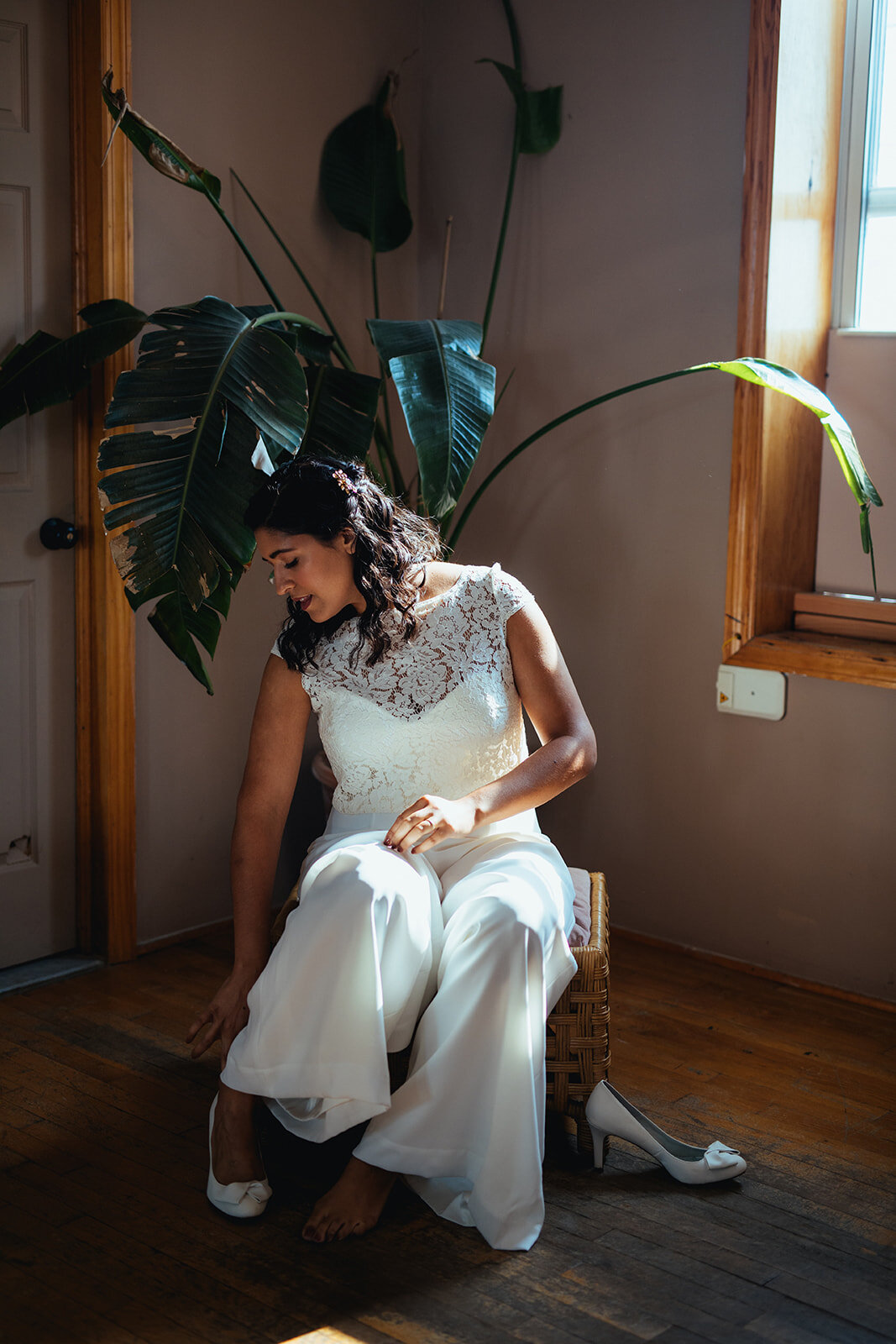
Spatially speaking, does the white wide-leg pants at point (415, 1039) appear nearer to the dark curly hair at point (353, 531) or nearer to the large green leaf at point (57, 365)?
the dark curly hair at point (353, 531)

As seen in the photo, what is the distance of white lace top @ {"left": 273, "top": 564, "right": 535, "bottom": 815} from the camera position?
79.4 inches

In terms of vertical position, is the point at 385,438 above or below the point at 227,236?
below

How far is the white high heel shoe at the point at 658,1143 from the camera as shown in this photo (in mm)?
1874

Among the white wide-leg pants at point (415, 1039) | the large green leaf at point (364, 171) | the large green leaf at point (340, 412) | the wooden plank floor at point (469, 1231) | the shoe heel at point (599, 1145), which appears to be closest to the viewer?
the wooden plank floor at point (469, 1231)

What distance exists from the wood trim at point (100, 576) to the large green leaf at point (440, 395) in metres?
0.60

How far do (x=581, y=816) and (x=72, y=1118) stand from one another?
4.47 feet

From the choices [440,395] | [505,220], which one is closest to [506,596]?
[440,395]

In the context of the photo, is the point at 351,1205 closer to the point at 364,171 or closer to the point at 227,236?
the point at 227,236

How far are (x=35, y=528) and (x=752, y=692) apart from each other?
152cm

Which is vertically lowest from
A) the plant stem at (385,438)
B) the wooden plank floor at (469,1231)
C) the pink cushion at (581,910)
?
the wooden plank floor at (469,1231)

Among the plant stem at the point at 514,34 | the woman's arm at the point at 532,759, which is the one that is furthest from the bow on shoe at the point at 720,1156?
the plant stem at the point at 514,34

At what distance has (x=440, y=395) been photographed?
219 centimetres

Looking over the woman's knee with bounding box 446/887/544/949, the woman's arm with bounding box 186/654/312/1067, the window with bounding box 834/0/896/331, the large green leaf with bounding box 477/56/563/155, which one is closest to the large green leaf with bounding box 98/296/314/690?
the woman's arm with bounding box 186/654/312/1067

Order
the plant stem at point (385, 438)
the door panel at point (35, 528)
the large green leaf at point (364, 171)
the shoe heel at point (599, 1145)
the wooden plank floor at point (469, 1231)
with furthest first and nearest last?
the large green leaf at point (364, 171) < the plant stem at point (385, 438) < the door panel at point (35, 528) < the shoe heel at point (599, 1145) < the wooden plank floor at point (469, 1231)
